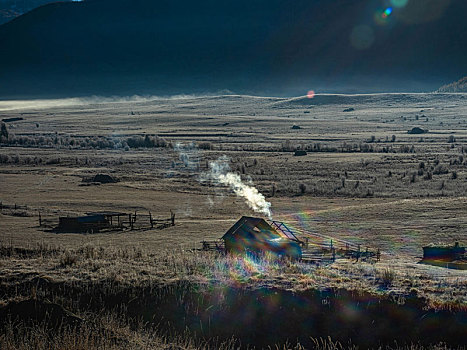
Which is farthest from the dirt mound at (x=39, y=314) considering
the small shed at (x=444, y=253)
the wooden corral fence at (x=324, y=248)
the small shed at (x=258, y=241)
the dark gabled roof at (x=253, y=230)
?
the small shed at (x=444, y=253)

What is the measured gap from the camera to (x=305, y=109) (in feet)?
522

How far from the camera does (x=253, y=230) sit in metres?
25.2

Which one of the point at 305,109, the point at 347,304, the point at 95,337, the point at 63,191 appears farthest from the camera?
the point at 305,109

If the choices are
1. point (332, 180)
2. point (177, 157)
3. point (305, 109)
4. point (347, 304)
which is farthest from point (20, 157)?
point (305, 109)

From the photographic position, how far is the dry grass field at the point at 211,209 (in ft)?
41.5

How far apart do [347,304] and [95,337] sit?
5.01 metres

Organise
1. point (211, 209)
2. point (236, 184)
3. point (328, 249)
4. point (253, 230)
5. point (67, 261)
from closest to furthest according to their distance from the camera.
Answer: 1. point (67, 261)
2. point (253, 230)
3. point (328, 249)
4. point (211, 209)
5. point (236, 184)

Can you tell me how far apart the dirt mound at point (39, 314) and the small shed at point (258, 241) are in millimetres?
11994

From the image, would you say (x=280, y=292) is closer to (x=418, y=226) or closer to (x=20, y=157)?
(x=418, y=226)

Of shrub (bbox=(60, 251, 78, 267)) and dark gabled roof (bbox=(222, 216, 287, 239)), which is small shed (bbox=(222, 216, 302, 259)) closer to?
dark gabled roof (bbox=(222, 216, 287, 239))

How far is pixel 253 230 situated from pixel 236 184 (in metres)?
26.9

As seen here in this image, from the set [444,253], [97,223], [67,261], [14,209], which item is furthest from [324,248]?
[14,209]

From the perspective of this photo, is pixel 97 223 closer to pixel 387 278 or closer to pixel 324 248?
pixel 324 248

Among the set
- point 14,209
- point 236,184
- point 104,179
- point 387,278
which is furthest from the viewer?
point 104,179
